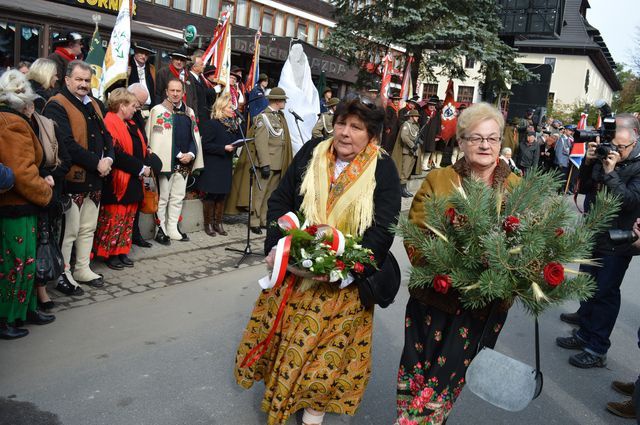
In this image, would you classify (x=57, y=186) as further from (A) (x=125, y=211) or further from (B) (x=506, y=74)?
(B) (x=506, y=74)

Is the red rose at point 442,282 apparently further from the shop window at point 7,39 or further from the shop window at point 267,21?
the shop window at point 267,21

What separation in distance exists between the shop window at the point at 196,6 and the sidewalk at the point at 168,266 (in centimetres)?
1870

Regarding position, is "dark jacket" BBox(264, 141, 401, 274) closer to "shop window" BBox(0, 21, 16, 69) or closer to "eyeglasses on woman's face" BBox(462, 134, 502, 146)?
"eyeglasses on woman's face" BBox(462, 134, 502, 146)

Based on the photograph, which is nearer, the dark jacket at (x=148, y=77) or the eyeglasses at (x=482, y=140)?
the eyeglasses at (x=482, y=140)

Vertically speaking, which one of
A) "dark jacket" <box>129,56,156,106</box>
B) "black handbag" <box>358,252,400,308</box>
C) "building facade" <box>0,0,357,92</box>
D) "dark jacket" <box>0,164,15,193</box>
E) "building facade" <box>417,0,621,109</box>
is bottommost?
"black handbag" <box>358,252,400,308</box>

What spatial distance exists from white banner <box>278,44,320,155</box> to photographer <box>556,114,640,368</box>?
22.8ft

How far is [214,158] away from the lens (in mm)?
7586

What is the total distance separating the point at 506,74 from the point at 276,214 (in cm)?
1668

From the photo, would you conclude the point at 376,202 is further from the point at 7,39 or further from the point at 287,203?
the point at 7,39

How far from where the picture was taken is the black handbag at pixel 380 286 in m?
3.05

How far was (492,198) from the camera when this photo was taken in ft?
8.61

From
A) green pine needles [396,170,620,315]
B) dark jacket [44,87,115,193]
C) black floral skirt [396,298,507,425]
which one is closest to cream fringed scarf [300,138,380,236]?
green pine needles [396,170,620,315]

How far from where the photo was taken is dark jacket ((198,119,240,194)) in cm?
755

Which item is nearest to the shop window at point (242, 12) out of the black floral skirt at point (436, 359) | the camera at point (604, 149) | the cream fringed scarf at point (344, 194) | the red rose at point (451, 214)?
the camera at point (604, 149)
